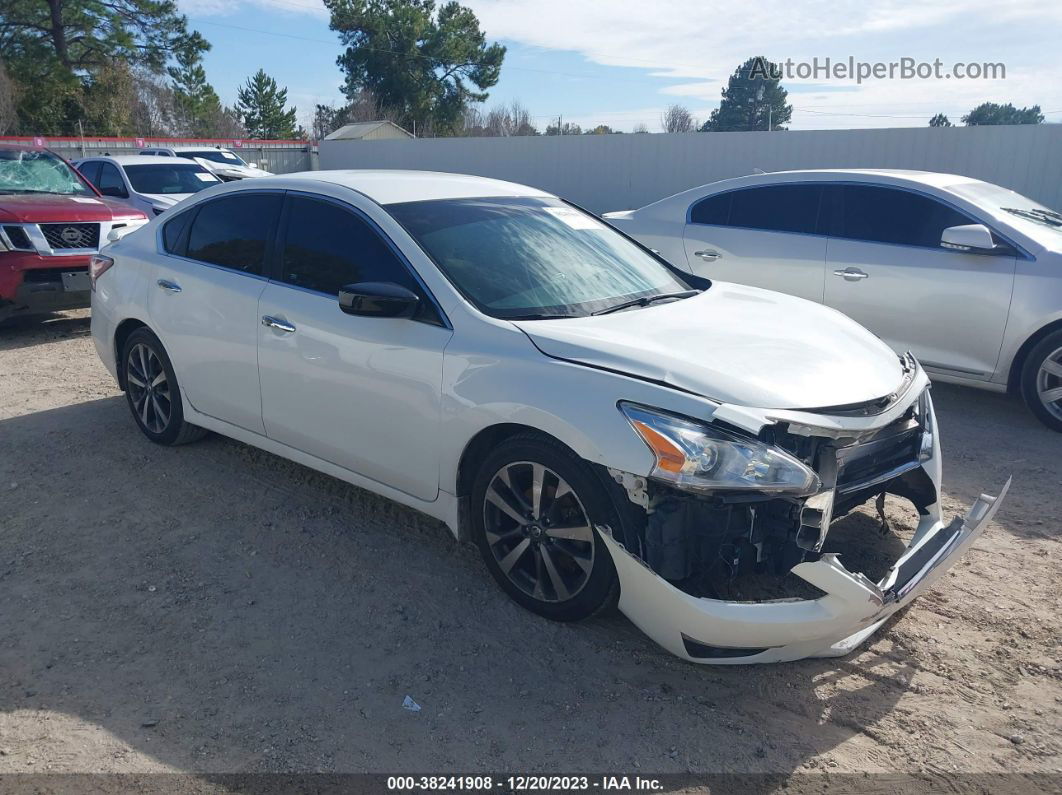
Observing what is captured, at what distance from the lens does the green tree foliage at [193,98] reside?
Result: 42.2 metres

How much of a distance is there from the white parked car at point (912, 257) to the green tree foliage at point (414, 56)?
164 ft

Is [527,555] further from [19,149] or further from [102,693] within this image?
[19,149]

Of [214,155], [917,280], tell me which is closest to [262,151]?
[214,155]

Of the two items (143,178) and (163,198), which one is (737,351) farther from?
(143,178)

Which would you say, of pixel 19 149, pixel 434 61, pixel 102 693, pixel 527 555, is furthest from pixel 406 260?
pixel 434 61

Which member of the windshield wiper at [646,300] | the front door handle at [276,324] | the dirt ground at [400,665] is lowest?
the dirt ground at [400,665]

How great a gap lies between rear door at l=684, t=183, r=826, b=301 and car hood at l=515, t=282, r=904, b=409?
2974 mm

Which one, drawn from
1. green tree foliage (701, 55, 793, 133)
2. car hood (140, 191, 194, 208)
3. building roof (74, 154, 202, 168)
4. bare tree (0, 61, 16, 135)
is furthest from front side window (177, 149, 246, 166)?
green tree foliage (701, 55, 793, 133)

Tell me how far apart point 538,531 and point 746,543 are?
2.69ft

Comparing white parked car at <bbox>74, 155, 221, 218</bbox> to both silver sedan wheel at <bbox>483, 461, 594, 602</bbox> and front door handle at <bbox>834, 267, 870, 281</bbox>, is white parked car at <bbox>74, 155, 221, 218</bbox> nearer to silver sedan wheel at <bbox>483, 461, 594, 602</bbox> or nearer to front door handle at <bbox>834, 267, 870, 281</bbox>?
front door handle at <bbox>834, 267, 870, 281</bbox>

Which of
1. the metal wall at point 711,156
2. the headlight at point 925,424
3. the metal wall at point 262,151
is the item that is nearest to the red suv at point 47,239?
the headlight at point 925,424

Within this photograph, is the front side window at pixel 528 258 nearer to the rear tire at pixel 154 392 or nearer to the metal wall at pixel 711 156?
the rear tire at pixel 154 392

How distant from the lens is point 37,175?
9492 mm

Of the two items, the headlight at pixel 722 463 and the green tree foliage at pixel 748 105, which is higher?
the green tree foliage at pixel 748 105
